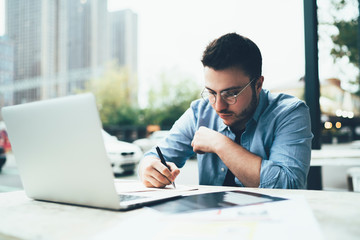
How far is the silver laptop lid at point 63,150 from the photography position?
596mm

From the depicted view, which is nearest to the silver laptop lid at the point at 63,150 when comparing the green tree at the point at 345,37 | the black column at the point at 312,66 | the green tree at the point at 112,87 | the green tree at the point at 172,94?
the black column at the point at 312,66

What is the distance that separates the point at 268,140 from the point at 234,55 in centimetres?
40

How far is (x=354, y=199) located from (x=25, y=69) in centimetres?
817

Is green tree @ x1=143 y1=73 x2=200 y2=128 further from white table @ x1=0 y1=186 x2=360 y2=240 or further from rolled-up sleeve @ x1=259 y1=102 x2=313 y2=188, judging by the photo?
white table @ x1=0 y1=186 x2=360 y2=240

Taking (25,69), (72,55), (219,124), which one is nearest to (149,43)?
(72,55)

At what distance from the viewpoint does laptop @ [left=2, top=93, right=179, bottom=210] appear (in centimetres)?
60

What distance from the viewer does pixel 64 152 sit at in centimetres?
67

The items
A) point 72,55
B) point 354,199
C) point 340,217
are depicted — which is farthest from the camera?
point 72,55

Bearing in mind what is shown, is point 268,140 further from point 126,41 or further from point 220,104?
point 126,41

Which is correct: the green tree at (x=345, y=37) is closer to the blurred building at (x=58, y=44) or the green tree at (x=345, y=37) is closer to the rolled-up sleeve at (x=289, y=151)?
the rolled-up sleeve at (x=289, y=151)

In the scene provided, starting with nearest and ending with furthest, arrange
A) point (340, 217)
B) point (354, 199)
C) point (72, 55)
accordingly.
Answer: point (340, 217) → point (354, 199) → point (72, 55)

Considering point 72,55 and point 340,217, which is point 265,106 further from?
point 72,55

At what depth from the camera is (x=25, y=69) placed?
7312 mm

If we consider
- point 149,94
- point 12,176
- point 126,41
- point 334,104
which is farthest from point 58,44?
point 126,41
